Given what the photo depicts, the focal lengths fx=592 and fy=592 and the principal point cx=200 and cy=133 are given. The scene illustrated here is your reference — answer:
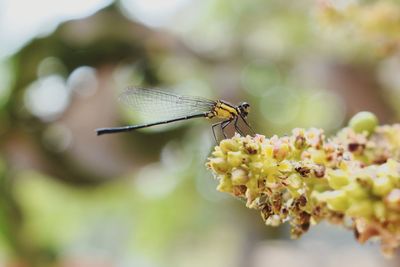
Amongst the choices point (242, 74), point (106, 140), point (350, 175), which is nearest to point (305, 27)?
point (242, 74)

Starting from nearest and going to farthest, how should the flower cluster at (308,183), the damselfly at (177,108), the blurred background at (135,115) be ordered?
the flower cluster at (308,183) < the damselfly at (177,108) < the blurred background at (135,115)

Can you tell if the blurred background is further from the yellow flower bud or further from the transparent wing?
the yellow flower bud

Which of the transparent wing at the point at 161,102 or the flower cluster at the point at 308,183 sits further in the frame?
the transparent wing at the point at 161,102

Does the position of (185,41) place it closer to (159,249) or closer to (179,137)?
(179,137)

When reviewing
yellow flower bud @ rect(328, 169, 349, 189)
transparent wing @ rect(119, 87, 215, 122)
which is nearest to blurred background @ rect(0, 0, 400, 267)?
transparent wing @ rect(119, 87, 215, 122)

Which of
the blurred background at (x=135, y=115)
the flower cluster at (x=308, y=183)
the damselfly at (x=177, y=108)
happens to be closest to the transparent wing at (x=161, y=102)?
the damselfly at (x=177, y=108)

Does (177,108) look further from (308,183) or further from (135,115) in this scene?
(135,115)

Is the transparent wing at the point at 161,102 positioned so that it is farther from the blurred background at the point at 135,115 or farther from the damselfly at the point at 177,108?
the blurred background at the point at 135,115
